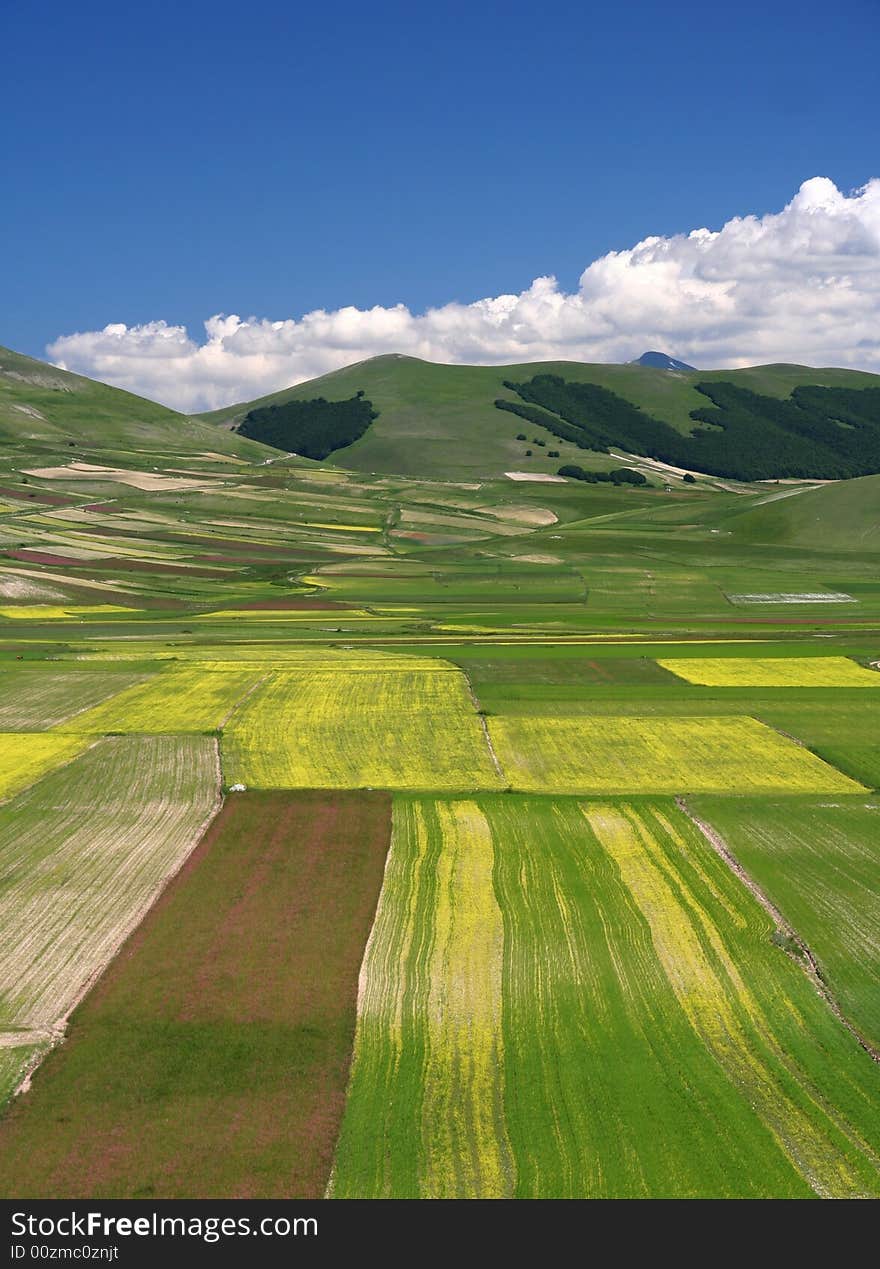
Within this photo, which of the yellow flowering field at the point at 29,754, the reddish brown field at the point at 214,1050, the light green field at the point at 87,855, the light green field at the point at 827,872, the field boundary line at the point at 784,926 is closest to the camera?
the reddish brown field at the point at 214,1050

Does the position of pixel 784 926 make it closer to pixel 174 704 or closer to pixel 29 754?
pixel 29 754

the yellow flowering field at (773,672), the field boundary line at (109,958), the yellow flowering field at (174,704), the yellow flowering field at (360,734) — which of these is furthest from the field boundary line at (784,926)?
the yellow flowering field at (174,704)

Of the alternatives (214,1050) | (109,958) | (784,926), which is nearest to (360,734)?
(109,958)

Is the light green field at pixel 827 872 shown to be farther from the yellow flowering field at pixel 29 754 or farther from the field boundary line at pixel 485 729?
the yellow flowering field at pixel 29 754

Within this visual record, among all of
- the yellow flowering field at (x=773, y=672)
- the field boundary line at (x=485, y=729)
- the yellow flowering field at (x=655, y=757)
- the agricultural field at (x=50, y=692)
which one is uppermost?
the agricultural field at (x=50, y=692)

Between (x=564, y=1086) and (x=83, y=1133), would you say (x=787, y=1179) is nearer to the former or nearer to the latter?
(x=564, y=1086)

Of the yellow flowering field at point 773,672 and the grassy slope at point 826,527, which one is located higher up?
the grassy slope at point 826,527

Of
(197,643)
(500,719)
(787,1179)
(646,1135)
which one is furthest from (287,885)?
(197,643)
